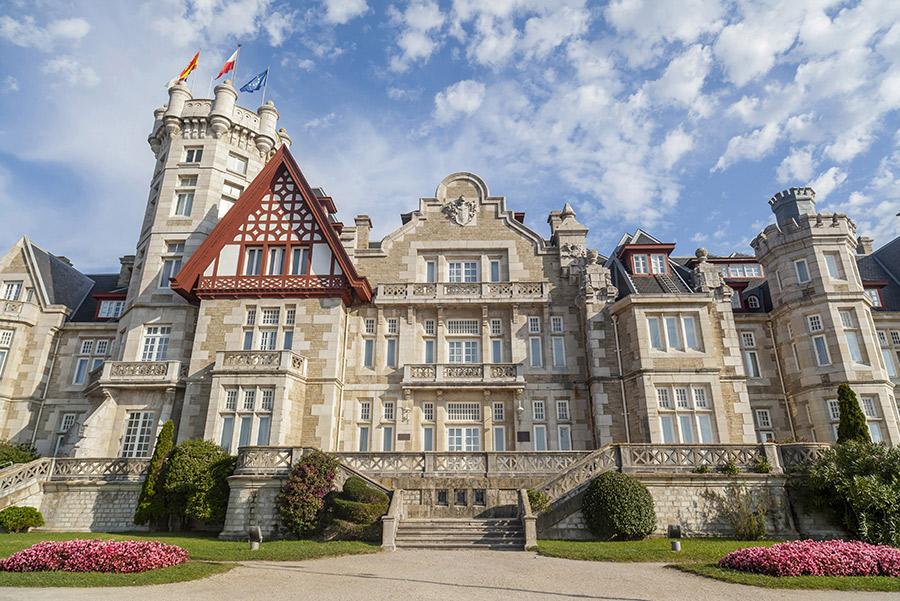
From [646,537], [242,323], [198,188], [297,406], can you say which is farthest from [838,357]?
[198,188]

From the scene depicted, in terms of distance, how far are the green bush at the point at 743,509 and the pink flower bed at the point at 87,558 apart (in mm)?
16232

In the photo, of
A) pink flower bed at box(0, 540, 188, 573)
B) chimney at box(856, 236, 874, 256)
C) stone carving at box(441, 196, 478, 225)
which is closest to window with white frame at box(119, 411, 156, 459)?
pink flower bed at box(0, 540, 188, 573)

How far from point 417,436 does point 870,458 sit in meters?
16.9

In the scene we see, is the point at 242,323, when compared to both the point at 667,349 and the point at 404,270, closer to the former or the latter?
the point at 404,270

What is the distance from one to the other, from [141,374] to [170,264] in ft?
21.7

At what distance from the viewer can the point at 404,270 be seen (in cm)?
2889

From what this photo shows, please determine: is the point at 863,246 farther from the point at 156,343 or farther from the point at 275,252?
the point at 156,343

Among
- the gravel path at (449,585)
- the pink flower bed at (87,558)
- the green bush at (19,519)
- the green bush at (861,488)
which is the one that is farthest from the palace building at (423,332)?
the gravel path at (449,585)

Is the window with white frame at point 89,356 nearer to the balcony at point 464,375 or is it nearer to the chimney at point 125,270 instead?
the chimney at point 125,270

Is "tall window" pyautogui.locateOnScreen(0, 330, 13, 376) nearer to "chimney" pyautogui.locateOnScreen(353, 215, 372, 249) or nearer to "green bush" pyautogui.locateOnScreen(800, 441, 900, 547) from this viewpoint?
"chimney" pyautogui.locateOnScreen(353, 215, 372, 249)

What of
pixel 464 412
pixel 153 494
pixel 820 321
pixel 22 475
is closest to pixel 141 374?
pixel 22 475

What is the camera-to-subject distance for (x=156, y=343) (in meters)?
27.3

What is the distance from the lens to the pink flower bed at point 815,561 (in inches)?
460

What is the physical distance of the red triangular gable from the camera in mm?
26812
